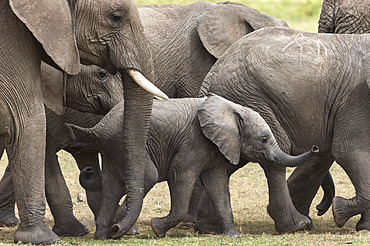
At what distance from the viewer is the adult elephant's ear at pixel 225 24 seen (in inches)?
339

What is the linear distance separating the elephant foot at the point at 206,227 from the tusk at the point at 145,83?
1.46 metres

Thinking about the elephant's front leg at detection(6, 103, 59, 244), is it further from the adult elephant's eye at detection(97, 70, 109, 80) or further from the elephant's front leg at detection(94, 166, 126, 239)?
the adult elephant's eye at detection(97, 70, 109, 80)

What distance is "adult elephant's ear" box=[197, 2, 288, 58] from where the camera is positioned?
862 centimetres

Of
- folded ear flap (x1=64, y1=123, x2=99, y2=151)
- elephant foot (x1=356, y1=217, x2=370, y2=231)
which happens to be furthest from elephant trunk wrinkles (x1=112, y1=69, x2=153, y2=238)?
elephant foot (x1=356, y1=217, x2=370, y2=231)

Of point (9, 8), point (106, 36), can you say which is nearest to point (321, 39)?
point (106, 36)

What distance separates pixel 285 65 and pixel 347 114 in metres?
0.58

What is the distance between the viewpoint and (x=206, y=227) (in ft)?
23.3

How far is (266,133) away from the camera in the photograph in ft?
22.1

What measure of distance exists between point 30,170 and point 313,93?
2.30 meters

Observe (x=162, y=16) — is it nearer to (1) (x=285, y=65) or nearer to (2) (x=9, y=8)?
(1) (x=285, y=65)

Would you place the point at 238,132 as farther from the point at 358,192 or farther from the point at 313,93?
the point at 358,192

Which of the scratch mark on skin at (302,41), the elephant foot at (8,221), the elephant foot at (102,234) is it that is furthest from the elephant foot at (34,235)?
the scratch mark on skin at (302,41)

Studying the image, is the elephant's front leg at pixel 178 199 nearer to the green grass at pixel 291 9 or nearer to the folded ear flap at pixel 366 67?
the folded ear flap at pixel 366 67

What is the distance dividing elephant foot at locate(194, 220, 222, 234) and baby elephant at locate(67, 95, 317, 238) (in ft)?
1.43
